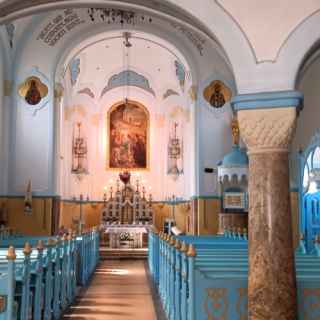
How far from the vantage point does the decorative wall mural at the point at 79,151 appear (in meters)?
20.4

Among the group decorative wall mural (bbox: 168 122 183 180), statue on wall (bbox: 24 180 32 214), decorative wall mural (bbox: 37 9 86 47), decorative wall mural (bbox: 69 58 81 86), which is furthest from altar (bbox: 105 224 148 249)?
decorative wall mural (bbox: 37 9 86 47)

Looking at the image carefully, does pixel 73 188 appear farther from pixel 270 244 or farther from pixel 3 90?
pixel 270 244

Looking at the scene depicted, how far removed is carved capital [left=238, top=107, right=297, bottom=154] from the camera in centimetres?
507

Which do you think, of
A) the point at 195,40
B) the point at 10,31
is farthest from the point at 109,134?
the point at 10,31

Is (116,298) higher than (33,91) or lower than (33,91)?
lower

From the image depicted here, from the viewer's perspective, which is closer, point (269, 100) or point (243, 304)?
point (243, 304)

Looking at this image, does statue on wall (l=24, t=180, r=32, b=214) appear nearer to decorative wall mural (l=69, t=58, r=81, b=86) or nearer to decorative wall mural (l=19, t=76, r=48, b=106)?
decorative wall mural (l=19, t=76, r=48, b=106)

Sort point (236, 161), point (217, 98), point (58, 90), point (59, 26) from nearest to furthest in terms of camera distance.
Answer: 1. point (236, 161)
2. point (59, 26)
3. point (58, 90)
4. point (217, 98)

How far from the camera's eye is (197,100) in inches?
642

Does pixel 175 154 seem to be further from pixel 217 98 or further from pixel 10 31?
pixel 10 31

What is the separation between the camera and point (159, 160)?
832 inches

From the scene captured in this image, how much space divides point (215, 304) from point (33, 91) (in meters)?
12.0

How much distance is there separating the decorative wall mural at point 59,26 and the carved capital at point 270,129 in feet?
36.5

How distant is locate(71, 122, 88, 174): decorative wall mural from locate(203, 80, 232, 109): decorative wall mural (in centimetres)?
636
